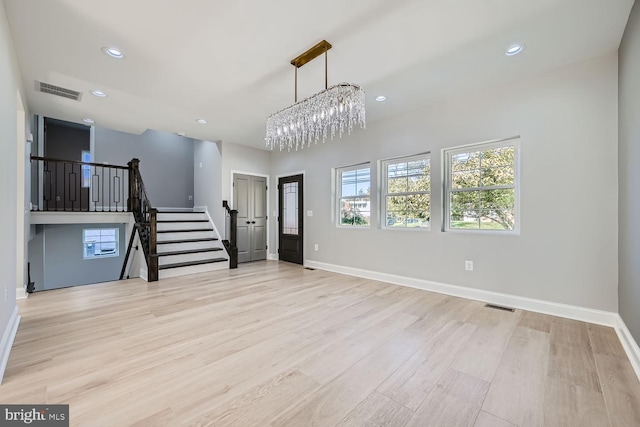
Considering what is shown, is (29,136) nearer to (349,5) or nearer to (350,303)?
(349,5)

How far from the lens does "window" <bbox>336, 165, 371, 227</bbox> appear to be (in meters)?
4.90

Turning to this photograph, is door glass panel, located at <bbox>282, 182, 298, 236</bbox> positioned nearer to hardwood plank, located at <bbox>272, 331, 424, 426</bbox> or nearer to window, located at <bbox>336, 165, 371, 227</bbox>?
window, located at <bbox>336, 165, 371, 227</bbox>

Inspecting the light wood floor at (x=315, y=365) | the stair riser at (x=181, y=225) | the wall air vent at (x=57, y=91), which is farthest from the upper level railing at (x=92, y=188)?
the light wood floor at (x=315, y=365)

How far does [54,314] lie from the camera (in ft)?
9.87

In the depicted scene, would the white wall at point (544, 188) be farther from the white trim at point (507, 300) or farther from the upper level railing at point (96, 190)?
the upper level railing at point (96, 190)

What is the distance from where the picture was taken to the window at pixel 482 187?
3391 mm

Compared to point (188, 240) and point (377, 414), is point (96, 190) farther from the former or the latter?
point (377, 414)

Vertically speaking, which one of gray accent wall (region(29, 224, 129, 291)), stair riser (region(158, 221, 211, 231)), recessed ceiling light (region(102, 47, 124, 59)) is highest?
recessed ceiling light (region(102, 47, 124, 59))

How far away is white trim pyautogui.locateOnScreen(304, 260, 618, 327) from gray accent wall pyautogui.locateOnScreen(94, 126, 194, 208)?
233 inches

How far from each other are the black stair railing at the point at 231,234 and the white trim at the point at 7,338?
3.14 metres

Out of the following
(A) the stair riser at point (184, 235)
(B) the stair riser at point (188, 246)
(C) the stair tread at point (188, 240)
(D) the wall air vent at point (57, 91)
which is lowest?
(B) the stair riser at point (188, 246)

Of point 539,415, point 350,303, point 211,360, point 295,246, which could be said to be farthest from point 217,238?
point 539,415

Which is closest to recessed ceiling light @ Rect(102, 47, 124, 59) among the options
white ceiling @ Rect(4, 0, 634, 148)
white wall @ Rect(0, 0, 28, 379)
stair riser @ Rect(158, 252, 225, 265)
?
white ceiling @ Rect(4, 0, 634, 148)

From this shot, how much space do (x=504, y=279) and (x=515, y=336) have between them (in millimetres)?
1006
